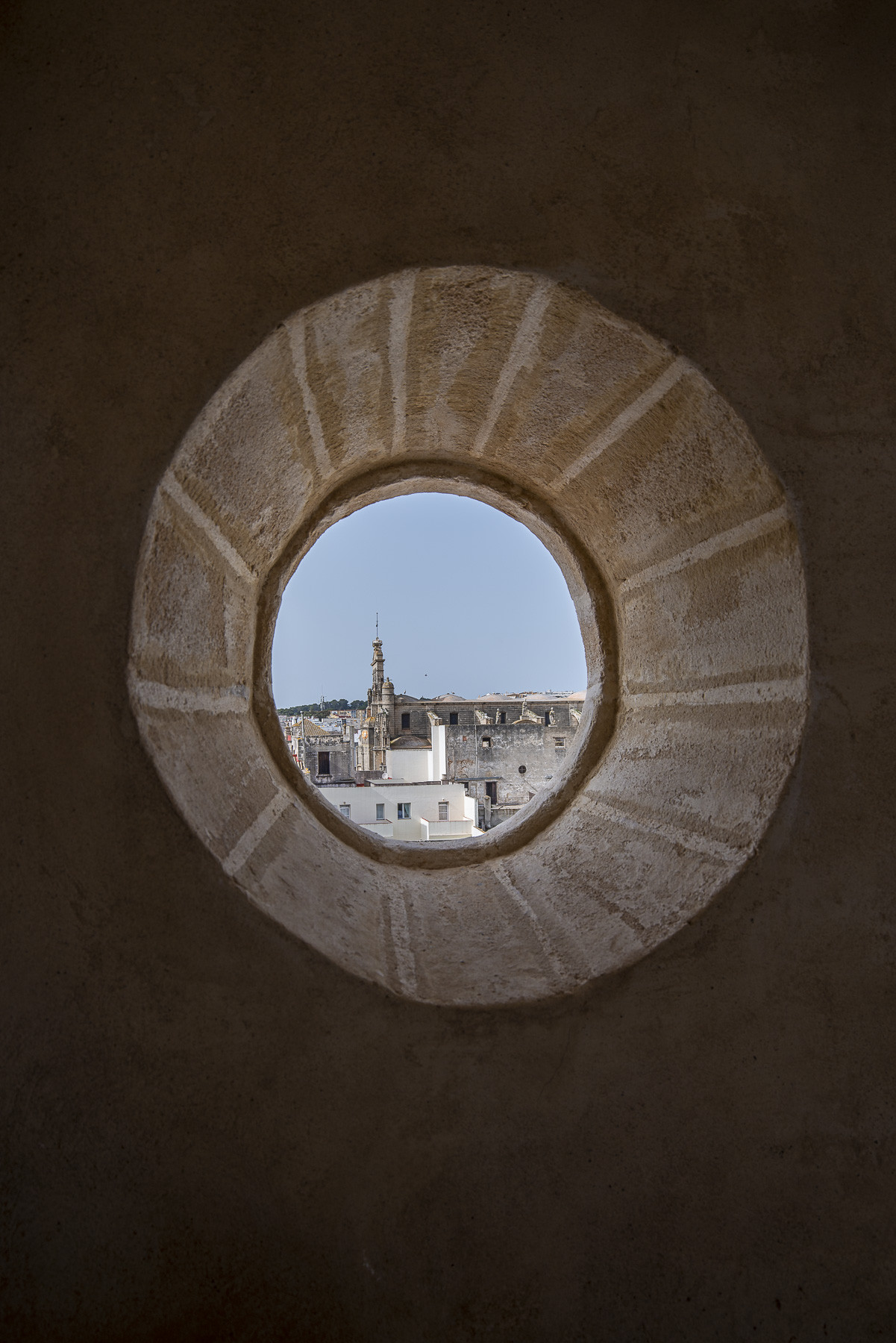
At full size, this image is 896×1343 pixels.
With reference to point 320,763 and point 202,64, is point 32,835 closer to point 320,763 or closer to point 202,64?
point 202,64

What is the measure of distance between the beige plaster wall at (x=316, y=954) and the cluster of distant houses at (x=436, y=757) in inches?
243

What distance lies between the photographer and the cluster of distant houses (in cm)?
1093

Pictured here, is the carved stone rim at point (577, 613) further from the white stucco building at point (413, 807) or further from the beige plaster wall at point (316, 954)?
the white stucco building at point (413, 807)

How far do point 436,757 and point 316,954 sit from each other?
14483 millimetres

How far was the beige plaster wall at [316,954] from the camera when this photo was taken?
718 millimetres

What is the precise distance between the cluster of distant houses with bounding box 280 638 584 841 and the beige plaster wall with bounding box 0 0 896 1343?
6176 mm

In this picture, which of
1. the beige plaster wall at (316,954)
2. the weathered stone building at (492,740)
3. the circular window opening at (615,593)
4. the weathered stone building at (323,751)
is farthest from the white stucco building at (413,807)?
the beige plaster wall at (316,954)

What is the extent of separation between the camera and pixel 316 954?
750 mm

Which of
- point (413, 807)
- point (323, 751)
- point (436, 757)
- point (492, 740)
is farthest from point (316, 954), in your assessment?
point (323, 751)

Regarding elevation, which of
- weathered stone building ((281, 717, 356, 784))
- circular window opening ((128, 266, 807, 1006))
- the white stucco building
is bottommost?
the white stucco building

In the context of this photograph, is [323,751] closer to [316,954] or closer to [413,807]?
[413,807]

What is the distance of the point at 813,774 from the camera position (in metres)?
0.82

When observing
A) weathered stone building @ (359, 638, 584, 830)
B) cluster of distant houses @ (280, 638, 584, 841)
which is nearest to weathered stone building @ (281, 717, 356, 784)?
cluster of distant houses @ (280, 638, 584, 841)

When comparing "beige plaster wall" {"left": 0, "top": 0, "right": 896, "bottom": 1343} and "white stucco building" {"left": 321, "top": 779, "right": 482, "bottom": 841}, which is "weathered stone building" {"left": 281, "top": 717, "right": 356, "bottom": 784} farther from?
"beige plaster wall" {"left": 0, "top": 0, "right": 896, "bottom": 1343}
